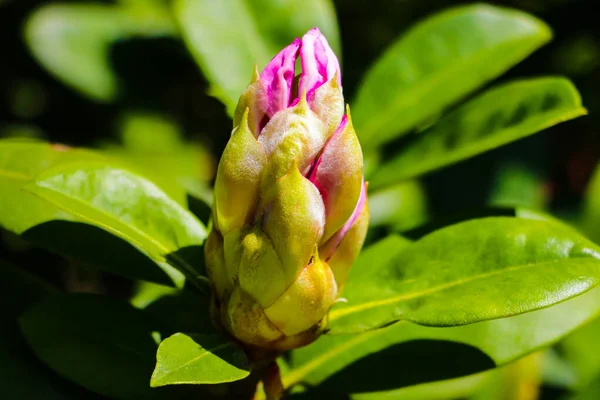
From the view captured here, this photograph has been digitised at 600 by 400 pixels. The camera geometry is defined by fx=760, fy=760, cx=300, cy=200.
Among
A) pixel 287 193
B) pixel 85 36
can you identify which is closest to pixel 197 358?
pixel 287 193

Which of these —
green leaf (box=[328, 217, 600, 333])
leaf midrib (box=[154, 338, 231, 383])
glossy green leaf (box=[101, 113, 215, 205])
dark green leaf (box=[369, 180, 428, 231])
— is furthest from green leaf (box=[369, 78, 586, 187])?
glossy green leaf (box=[101, 113, 215, 205])

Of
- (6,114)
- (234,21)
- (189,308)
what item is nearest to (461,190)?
(234,21)

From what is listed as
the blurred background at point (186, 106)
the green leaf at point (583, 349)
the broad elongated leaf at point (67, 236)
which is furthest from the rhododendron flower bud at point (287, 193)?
the green leaf at point (583, 349)

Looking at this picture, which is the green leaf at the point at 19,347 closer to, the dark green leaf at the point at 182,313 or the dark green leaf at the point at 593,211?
the dark green leaf at the point at 182,313

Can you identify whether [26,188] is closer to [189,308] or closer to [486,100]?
[189,308]

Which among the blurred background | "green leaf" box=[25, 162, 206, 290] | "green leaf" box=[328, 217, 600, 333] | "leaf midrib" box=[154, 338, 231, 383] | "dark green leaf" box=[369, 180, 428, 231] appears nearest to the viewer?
"leaf midrib" box=[154, 338, 231, 383]

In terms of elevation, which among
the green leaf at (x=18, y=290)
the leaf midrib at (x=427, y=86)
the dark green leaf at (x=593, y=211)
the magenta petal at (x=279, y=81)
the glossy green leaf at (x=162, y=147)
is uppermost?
the magenta petal at (x=279, y=81)

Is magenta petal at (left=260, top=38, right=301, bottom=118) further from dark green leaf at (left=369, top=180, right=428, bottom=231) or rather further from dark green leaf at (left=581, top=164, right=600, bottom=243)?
dark green leaf at (left=581, top=164, right=600, bottom=243)
